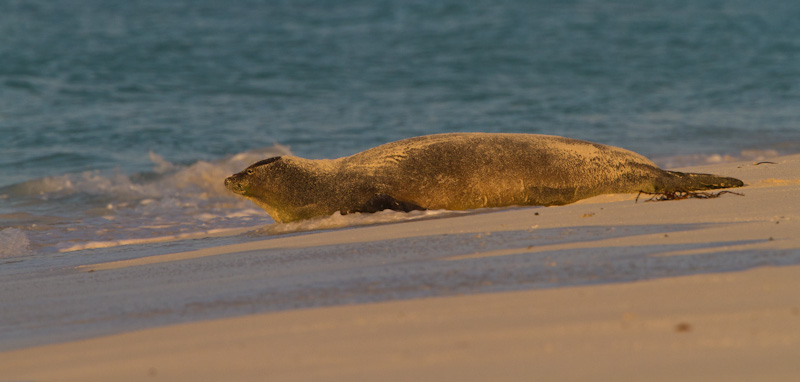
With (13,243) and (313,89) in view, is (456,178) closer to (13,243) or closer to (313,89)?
(13,243)

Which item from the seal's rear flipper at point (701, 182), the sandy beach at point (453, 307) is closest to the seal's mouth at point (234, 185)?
the sandy beach at point (453, 307)

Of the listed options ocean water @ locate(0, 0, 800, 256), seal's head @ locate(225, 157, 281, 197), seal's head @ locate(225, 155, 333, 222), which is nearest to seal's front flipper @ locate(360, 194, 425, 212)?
ocean water @ locate(0, 0, 800, 256)

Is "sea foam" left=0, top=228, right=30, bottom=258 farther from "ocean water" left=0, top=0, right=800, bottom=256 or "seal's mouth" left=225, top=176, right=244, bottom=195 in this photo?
"seal's mouth" left=225, top=176, right=244, bottom=195

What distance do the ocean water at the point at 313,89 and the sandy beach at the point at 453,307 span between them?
1445 millimetres

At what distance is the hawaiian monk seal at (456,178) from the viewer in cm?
499

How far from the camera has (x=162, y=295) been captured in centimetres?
292

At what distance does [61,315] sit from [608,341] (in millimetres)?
1873

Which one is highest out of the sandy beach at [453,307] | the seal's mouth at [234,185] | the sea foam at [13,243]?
the seal's mouth at [234,185]

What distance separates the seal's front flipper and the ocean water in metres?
0.13

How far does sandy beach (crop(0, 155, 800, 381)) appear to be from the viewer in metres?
1.83

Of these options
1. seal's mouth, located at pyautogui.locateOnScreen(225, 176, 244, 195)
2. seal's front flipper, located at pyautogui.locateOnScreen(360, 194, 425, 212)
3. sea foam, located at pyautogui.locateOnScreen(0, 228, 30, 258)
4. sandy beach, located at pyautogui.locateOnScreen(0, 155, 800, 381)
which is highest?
seal's mouth, located at pyautogui.locateOnScreen(225, 176, 244, 195)

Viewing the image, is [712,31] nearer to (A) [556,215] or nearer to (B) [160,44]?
(B) [160,44]

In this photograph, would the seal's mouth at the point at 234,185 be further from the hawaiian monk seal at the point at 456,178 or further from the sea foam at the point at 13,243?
the sea foam at the point at 13,243

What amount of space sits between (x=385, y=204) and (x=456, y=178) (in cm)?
48
